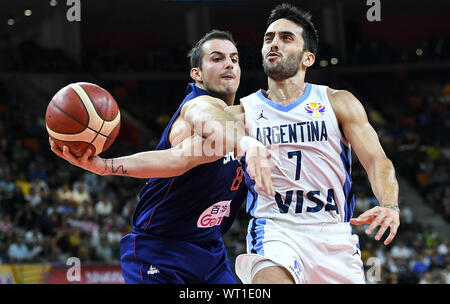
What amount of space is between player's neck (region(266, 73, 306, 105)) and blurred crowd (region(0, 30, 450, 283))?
26.3 ft

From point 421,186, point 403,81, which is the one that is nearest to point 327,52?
point 403,81

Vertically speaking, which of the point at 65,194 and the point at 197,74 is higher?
the point at 197,74

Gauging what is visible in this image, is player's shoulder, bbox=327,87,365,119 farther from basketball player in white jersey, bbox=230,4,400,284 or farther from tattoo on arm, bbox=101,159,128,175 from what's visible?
tattoo on arm, bbox=101,159,128,175

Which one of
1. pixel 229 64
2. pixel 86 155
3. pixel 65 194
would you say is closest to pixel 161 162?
pixel 86 155

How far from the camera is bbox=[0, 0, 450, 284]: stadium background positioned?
13.1 metres

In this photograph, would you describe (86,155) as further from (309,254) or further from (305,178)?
(309,254)

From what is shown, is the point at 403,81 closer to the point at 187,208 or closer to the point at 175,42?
the point at 175,42

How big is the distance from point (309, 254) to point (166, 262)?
3.99ft

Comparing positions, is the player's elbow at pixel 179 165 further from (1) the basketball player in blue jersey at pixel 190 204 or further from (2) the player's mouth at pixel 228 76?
(2) the player's mouth at pixel 228 76

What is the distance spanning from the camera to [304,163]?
14.0 ft

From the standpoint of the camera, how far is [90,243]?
12273 millimetres

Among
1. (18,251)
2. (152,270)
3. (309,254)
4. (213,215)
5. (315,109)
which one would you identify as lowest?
(18,251)

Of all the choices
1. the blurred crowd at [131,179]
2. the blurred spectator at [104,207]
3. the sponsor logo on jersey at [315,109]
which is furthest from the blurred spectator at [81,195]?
the sponsor logo on jersey at [315,109]
